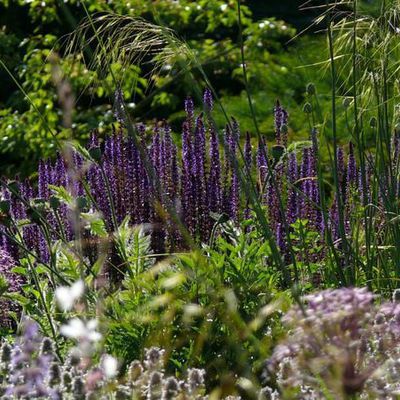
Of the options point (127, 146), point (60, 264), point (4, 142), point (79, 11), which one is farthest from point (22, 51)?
point (60, 264)

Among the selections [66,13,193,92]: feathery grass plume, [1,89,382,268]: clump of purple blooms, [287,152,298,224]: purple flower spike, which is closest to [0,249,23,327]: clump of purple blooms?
[1,89,382,268]: clump of purple blooms

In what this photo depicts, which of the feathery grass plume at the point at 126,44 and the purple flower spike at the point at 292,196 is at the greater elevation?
the feathery grass plume at the point at 126,44

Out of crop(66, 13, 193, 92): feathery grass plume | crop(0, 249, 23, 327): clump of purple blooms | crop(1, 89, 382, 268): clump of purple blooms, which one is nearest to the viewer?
crop(66, 13, 193, 92): feathery grass plume

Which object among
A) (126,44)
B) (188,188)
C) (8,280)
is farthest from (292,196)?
(126,44)

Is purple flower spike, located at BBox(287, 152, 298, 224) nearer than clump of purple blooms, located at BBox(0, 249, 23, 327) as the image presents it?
No

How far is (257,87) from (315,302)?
8512 millimetres

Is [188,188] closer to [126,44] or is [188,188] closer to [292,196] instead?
[292,196]

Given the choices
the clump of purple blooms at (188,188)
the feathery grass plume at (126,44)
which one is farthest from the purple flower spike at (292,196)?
the feathery grass plume at (126,44)

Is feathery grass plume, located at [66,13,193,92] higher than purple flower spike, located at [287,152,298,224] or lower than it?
higher

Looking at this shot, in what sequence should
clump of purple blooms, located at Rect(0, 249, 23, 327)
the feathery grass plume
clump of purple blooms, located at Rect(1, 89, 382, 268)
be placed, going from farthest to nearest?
clump of purple blooms, located at Rect(1, 89, 382, 268)
clump of purple blooms, located at Rect(0, 249, 23, 327)
the feathery grass plume

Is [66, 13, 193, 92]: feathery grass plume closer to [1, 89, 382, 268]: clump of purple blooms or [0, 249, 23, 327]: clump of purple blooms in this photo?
[0, 249, 23, 327]: clump of purple blooms

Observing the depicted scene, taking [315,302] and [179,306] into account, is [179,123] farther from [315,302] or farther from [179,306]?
[315,302]

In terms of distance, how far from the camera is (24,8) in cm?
1136

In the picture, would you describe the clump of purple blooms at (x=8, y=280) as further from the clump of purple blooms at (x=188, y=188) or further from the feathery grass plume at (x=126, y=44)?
the feathery grass plume at (x=126, y=44)
